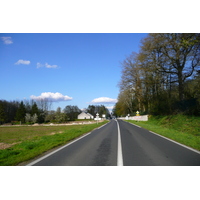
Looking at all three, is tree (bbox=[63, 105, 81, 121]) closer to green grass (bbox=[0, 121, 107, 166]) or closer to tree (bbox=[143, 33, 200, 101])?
tree (bbox=[143, 33, 200, 101])

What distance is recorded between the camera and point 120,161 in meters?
7.07

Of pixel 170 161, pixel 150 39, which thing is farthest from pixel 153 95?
pixel 170 161

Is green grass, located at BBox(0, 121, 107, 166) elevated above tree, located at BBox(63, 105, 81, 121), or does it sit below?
below

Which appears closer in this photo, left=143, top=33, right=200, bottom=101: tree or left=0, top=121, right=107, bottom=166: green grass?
left=0, top=121, right=107, bottom=166: green grass

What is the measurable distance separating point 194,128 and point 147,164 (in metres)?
16.0

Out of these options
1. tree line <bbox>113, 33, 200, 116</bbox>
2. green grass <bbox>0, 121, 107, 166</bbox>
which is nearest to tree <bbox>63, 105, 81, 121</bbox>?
tree line <bbox>113, 33, 200, 116</bbox>

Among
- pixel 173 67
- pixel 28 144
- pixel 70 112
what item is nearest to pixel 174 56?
pixel 173 67

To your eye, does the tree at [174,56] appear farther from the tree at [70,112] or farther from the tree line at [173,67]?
the tree at [70,112]

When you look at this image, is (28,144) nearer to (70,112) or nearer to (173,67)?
(173,67)

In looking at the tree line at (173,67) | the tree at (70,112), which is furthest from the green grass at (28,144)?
the tree at (70,112)

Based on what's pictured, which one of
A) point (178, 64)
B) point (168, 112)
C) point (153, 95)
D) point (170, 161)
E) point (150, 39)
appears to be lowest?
point (170, 161)
